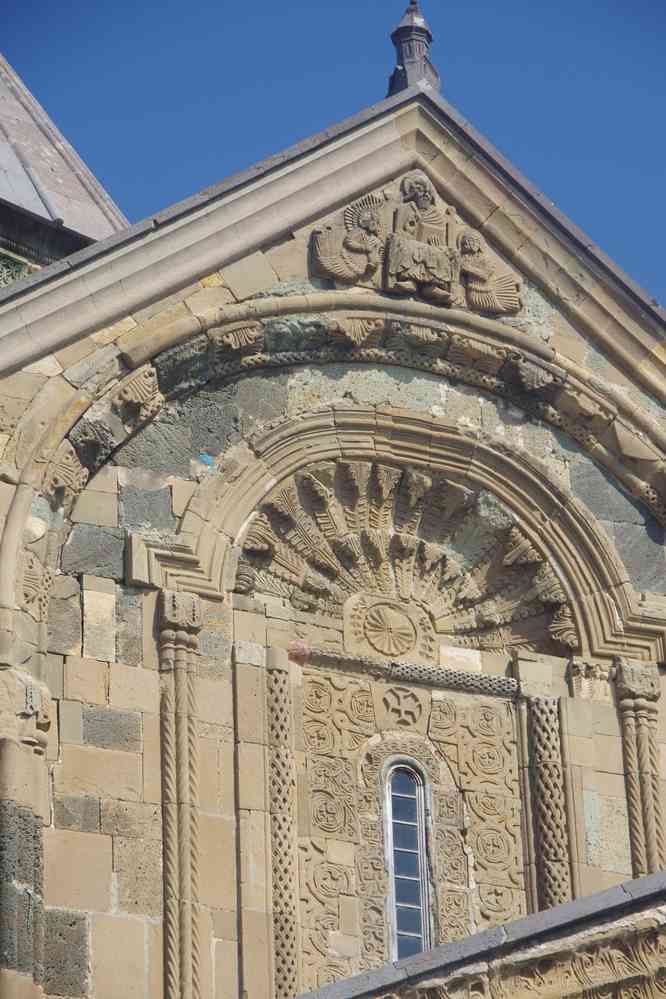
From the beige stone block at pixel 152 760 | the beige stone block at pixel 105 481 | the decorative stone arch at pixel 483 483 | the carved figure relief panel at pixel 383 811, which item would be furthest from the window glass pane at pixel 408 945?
the beige stone block at pixel 105 481

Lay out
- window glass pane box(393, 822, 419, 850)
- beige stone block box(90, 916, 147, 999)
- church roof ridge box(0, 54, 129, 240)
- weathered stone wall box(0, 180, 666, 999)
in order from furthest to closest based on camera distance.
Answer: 1. church roof ridge box(0, 54, 129, 240)
2. window glass pane box(393, 822, 419, 850)
3. weathered stone wall box(0, 180, 666, 999)
4. beige stone block box(90, 916, 147, 999)

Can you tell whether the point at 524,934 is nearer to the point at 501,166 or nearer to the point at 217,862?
the point at 217,862

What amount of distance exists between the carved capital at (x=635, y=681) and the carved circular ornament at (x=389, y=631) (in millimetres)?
1500

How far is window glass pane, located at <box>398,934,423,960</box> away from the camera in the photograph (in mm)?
20797

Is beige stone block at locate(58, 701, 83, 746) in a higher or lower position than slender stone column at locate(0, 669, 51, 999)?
higher

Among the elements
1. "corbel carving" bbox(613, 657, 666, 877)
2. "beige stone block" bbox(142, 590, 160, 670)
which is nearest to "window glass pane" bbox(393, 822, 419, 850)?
"corbel carving" bbox(613, 657, 666, 877)

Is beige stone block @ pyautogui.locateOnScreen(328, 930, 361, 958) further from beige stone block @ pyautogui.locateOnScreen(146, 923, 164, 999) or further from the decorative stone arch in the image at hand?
the decorative stone arch

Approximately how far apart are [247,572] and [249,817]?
6.48 ft

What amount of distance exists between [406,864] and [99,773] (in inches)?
97.7

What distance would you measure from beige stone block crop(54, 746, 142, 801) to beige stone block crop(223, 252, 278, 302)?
12.2 feet

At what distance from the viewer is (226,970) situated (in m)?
19.7

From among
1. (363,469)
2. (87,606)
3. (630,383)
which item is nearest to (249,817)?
(87,606)

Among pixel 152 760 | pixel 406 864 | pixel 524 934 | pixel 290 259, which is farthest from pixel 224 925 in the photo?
pixel 290 259

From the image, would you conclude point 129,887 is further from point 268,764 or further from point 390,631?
point 390,631
